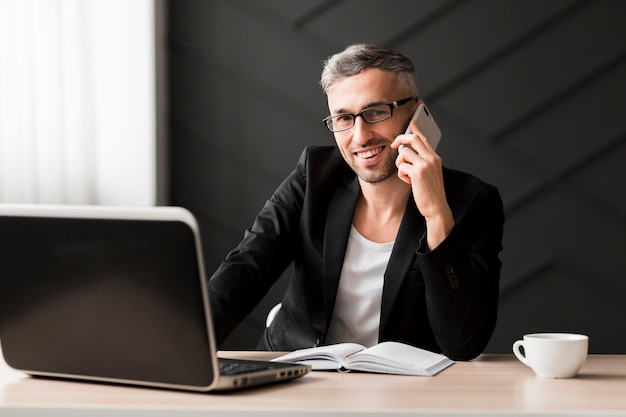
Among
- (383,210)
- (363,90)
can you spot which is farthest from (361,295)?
(363,90)

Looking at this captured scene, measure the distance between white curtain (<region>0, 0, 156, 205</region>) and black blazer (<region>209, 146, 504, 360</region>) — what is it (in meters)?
0.86

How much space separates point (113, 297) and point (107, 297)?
1 centimetres

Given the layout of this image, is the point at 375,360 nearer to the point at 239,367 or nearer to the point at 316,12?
the point at 239,367

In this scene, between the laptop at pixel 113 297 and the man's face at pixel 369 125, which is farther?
the man's face at pixel 369 125

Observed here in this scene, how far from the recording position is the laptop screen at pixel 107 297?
110 centimetres

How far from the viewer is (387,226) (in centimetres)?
208

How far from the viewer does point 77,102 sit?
2.79 meters

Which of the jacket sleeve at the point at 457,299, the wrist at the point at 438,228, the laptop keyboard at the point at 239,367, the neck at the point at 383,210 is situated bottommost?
the laptop keyboard at the point at 239,367

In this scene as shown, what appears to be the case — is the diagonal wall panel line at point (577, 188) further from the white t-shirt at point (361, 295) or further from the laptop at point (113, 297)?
the laptop at point (113, 297)

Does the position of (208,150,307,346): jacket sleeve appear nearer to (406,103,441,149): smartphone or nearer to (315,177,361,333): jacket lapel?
(315,177,361,333): jacket lapel

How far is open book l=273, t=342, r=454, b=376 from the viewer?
1.36 m

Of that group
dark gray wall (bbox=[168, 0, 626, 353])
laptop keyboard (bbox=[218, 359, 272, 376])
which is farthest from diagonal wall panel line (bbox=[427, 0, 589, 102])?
laptop keyboard (bbox=[218, 359, 272, 376])

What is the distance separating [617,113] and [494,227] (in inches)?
52.6

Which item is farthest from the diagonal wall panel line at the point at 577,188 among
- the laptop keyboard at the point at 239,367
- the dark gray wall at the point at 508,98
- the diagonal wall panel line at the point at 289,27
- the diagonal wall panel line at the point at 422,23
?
the laptop keyboard at the point at 239,367
